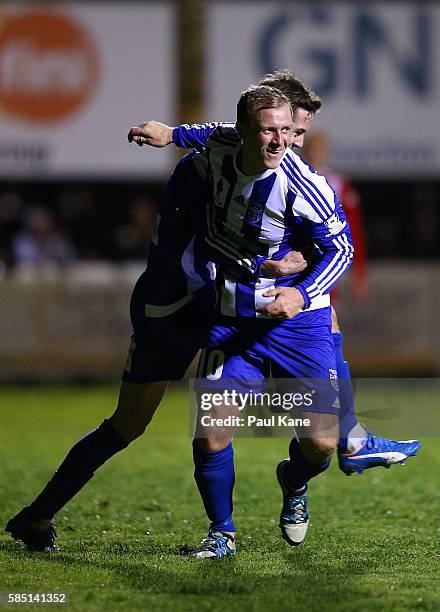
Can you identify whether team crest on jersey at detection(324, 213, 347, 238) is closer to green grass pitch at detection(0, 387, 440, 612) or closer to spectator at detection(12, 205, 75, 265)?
green grass pitch at detection(0, 387, 440, 612)

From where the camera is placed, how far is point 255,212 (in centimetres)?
556

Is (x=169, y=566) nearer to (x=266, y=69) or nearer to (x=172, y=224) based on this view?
(x=172, y=224)

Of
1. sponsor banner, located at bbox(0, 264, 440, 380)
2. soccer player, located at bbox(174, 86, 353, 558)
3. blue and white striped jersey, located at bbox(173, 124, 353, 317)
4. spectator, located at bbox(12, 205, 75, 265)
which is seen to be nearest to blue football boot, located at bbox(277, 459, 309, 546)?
soccer player, located at bbox(174, 86, 353, 558)

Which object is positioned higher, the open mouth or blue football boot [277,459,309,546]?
the open mouth

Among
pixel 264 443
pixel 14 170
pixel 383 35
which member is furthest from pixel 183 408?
Result: pixel 383 35

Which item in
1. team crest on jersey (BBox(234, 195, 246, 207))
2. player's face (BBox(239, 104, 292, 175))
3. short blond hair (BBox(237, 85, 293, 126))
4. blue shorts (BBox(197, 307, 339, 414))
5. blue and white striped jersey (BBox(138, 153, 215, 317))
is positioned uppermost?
short blond hair (BBox(237, 85, 293, 126))

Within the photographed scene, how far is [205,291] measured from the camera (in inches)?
231

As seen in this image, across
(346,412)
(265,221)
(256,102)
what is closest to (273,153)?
(256,102)

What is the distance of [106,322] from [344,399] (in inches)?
300

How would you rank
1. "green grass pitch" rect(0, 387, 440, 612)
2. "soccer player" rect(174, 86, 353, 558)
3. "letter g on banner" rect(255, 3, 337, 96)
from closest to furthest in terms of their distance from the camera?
"green grass pitch" rect(0, 387, 440, 612), "soccer player" rect(174, 86, 353, 558), "letter g on banner" rect(255, 3, 337, 96)

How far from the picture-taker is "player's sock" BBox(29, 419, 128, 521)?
235 inches

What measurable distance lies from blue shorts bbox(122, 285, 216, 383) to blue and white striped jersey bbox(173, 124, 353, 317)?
5.1 inches

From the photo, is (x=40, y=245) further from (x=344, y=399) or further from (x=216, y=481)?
(x=216, y=481)

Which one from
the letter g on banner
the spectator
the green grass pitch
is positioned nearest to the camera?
the green grass pitch
